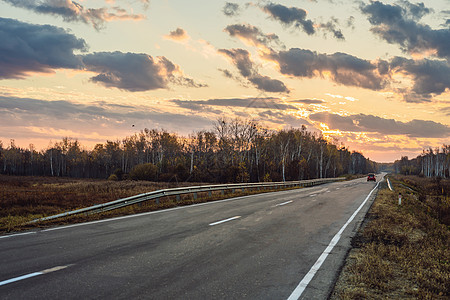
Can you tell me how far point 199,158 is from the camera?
81750mm

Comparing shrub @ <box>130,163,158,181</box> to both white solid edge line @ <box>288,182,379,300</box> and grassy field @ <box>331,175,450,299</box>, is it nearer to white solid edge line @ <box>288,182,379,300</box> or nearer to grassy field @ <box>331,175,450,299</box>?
grassy field @ <box>331,175,450,299</box>

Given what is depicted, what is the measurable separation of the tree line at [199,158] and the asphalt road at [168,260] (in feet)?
109

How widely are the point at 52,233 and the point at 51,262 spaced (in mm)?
3099

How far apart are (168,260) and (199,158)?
248ft

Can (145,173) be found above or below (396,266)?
below

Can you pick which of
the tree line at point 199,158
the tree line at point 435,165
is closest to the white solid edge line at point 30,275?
the tree line at point 199,158

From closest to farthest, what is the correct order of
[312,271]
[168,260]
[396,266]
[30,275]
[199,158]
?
1. [30,275]
2. [312,271]
3. [168,260]
4. [396,266]
5. [199,158]

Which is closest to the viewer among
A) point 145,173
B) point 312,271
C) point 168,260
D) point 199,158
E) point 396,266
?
point 312,271

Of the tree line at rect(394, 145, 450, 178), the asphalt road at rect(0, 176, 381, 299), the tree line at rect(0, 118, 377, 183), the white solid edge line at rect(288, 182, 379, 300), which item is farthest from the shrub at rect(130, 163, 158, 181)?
the tree line at rect(394, 145, 450, 178)

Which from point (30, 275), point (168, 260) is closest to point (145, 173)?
point (168, 260)

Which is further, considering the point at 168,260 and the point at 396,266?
the point at 396,266

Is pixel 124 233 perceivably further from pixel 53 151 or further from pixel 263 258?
pixel 53 151

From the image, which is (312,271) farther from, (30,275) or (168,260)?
(30,275)

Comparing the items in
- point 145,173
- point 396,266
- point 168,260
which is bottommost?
point 145,173
